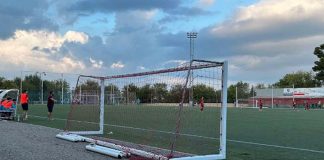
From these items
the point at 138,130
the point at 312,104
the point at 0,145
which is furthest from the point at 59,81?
the point at 0,145

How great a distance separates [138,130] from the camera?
21.0 m

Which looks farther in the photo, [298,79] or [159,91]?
[298,79]

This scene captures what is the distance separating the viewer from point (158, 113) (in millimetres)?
16391

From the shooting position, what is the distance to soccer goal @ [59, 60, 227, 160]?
12.3 metres

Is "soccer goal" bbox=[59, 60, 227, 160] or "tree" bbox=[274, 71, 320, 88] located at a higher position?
"tree" bbox=[274, 71, 320, 88]

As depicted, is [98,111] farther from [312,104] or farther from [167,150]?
[312,104]

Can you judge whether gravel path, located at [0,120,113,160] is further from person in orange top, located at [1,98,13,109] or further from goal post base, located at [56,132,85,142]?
person in orange top, located at [1,98,13,109]

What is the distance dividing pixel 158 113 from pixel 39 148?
13.7 ft

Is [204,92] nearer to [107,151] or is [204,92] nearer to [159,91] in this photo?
[159,91]

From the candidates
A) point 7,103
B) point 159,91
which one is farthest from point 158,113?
point 7,103

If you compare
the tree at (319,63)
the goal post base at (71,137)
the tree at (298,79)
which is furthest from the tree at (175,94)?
the tree at (298,79)

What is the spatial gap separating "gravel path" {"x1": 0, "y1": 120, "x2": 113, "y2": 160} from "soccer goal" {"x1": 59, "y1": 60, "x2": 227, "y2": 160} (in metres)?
0.73

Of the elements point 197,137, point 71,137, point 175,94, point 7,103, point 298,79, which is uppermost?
point 298,79

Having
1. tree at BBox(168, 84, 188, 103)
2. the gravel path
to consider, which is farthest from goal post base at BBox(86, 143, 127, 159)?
tree at BBox(168, 84, 188, 103)
